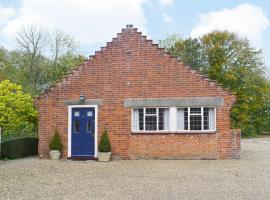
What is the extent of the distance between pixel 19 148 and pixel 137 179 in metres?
10.5

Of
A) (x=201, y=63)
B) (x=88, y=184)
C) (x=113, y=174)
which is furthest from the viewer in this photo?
(x=201, y=63)

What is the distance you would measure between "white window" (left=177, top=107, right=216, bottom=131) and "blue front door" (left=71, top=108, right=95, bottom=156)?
4046mm

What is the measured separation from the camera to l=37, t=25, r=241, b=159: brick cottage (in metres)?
21.3

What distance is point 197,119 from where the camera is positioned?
2152 centimetres

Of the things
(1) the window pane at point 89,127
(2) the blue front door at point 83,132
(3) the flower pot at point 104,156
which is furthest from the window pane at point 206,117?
(1) the window pane at point 89,127

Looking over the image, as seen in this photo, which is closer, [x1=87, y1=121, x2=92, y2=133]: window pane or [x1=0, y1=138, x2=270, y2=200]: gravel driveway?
[x1=0, y1=138, x2=270, y2=200]: gravel driveway

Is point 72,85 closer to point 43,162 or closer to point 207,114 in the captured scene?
point 43,162

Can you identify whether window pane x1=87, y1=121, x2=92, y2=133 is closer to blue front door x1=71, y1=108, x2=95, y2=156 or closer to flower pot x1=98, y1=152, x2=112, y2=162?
blue front door x1=71, y1=108, x2=95, y2=156

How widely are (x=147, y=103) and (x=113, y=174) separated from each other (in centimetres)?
615

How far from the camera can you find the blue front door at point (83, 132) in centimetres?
2202

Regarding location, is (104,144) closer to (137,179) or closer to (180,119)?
(180,119)

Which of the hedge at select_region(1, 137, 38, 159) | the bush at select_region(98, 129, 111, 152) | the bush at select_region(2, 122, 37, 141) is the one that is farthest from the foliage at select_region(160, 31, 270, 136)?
the bush at select_region(98, 129, 111, 152)

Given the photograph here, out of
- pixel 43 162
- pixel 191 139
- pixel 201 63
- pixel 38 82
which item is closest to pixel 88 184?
pixel 43 162

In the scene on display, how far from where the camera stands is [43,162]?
2050cm
